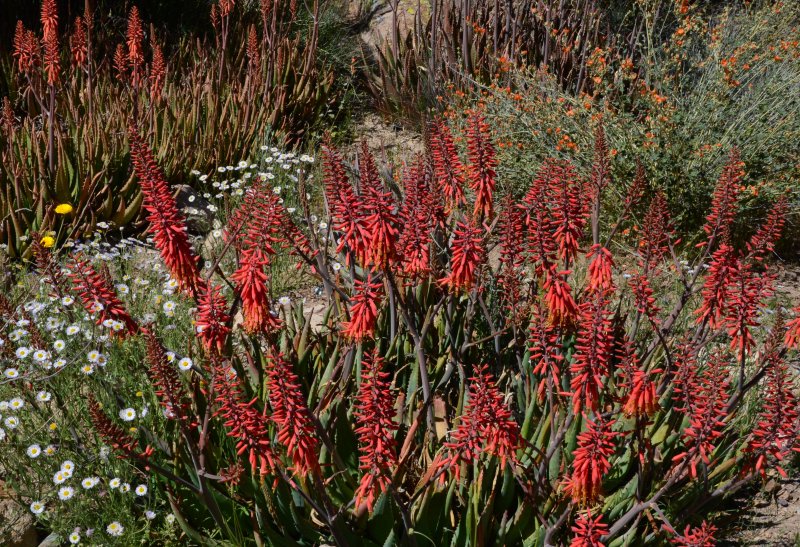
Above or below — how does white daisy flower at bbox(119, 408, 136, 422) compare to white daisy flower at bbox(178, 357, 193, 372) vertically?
below

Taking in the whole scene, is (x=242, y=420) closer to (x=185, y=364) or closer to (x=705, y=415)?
(x=185, y=364)

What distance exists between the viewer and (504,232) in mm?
2764

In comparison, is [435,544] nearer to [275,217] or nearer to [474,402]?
[474,402]

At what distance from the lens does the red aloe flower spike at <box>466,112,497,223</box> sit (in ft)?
9.72

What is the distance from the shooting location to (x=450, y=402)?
130 inches

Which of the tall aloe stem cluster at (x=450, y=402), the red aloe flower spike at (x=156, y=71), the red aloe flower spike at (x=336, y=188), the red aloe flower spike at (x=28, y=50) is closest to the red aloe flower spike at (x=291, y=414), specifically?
the tall aloe stem cluster at (x=450, y=402)

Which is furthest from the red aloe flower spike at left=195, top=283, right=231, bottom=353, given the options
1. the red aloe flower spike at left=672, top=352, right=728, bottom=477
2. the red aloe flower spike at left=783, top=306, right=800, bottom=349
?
the red aloe flower spike at left=783, top=306, right=800, bottom=349

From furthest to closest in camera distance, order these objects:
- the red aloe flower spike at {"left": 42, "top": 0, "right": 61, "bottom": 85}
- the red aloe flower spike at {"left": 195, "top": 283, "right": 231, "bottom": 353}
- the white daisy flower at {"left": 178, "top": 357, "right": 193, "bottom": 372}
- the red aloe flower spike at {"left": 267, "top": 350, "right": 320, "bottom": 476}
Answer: the red aloe flower spike at {"left": 42, "top": 0, "right": 61, "bottom": 85} → the white daisy flower at {"left": 178, "top": 357, "right": 193, "bottom": 372} → the red aloe flower spike at {"left": 195, "top": 283, "right": 231, "bottom": 353} → the red aloe flower spike at {"left": 267, "top": 350, "right": 320, "bottom": 476}

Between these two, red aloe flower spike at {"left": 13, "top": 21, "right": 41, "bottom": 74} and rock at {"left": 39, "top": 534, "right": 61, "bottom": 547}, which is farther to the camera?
red aloe flower spike at {"left": 13, "top": 21, "right": 41, "bottom": 74}

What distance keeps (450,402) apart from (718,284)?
118 cm

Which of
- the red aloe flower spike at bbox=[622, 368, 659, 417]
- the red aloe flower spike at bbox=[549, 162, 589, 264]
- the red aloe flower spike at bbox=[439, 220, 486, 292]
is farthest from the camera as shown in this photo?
the red aloe flower spike at bbox=[549, 162, 589, 264]

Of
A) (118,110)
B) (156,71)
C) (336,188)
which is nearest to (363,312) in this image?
(336,188)

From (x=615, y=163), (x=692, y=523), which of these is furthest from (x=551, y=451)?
(x=615, y=163)

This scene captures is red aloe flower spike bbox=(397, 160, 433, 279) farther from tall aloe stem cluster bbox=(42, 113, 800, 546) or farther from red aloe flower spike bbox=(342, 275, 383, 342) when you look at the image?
red aloe flower spike bbox=(342, 275, 383, 342)
